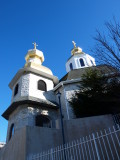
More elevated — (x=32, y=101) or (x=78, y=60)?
(x=78, y=60)

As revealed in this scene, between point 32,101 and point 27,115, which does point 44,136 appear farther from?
point 32,101

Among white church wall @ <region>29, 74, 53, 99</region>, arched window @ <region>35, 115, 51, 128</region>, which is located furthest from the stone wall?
white church wall @ <region>29, 74, 53, 99</region>

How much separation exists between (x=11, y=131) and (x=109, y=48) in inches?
449

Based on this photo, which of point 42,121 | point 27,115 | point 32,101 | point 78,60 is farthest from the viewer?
point 78,60

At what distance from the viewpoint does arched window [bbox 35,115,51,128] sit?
1309 centimetres

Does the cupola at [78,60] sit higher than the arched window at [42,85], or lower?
higher

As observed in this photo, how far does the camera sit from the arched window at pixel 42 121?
43.0 feet

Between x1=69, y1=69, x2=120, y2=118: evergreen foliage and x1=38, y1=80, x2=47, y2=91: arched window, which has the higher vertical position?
x1=38, y1=80, x2=47, y2=91: arched window

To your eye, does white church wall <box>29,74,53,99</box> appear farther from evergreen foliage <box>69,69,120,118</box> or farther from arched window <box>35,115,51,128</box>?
evergreen foliage <box>69,69,120,118</box>

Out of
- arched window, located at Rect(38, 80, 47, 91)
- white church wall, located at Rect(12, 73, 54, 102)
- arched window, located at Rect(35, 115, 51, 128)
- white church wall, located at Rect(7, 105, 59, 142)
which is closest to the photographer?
white church wall, located at Rect(7, 105, 59, 142)

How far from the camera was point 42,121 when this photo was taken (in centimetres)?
1348

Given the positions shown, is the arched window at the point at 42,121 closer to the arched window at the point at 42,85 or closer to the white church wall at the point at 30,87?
the white church wall at the point at 30,87

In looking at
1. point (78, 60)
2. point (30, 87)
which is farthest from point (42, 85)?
point (78, 60)

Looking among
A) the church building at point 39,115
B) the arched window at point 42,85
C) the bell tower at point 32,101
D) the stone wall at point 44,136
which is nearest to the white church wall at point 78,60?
the church building at point 39,115
